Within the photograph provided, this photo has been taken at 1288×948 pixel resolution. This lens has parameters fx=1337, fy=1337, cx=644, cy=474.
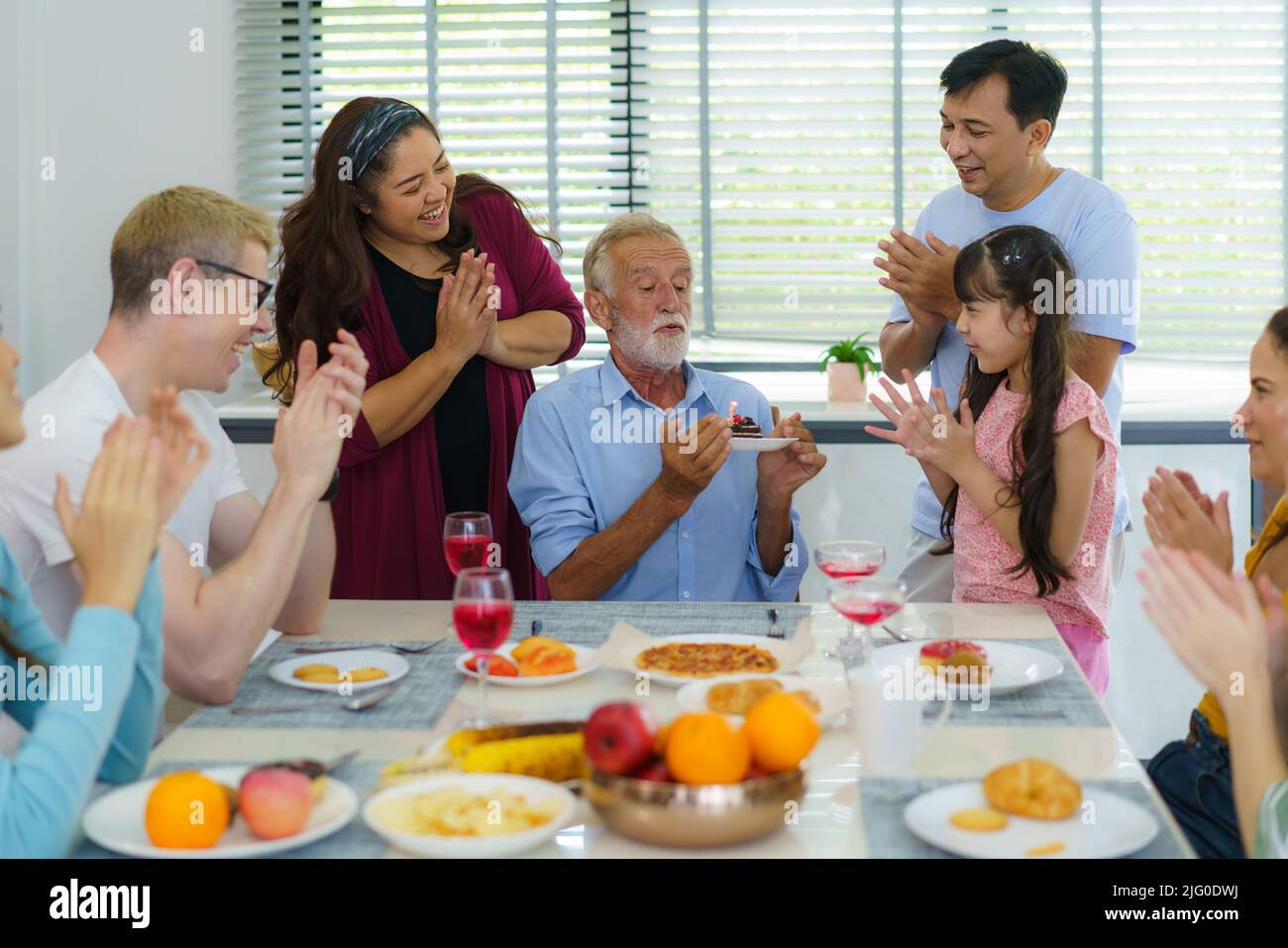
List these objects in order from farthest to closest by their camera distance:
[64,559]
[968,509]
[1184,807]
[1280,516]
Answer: [968,509] → [1280,516] → [1184,807] → [64,559]

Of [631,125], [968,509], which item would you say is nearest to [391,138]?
[968,509]

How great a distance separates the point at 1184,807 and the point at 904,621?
19.9 inches

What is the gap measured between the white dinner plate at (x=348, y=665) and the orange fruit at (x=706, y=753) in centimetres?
65

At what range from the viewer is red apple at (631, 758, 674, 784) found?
4.25 ft

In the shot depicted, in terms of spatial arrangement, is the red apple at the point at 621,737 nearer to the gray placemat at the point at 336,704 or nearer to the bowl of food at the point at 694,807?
the bowl of food at the point at 694,807

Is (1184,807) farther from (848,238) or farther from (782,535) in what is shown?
(848,238)

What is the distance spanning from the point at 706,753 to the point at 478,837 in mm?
234

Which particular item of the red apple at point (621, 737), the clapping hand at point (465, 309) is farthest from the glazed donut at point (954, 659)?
the clapping hand at point (465, 309)

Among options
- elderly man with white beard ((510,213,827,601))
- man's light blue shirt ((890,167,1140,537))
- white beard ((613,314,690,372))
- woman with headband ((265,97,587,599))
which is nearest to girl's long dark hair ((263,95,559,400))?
woman with headband ((265,97,587,599))

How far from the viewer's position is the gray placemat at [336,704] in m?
1.69

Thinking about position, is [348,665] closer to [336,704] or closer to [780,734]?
[336,704]

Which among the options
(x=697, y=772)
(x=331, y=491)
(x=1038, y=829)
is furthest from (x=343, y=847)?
(x=331, y=491)

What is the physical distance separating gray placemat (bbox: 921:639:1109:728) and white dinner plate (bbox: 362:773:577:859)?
549 mm
